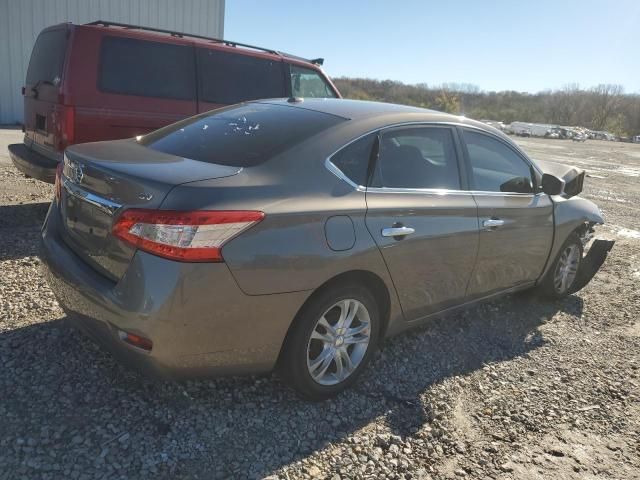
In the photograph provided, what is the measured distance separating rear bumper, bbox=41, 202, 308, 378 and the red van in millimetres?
3066

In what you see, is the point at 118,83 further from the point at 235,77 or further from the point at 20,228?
the point at 20,228

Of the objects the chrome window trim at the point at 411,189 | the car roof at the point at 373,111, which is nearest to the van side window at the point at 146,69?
the car roof at the point at 373,111

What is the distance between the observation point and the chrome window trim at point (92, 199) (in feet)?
8.04

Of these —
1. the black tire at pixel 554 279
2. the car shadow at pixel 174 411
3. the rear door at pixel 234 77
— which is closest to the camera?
the car shadow at pixel 174 411

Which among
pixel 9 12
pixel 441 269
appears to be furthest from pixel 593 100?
pixel 441 269

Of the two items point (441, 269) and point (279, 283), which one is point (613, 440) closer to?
point (441, 269)

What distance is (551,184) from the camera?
421cm

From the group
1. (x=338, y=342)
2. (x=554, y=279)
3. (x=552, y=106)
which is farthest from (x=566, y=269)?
(x=552, y=106)

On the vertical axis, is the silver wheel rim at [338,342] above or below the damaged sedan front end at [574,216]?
below

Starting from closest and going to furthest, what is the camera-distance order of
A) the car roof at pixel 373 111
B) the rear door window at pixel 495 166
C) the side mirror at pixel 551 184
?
the car roof at pixel 373 111 < the rear door window at pixel 495 166 < the side mirror at pixel 551 184

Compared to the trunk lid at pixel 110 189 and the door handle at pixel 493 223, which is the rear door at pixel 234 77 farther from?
the door handle at pixel 493 223

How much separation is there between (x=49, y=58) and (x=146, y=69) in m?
1.02

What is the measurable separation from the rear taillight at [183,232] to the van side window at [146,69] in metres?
3.64

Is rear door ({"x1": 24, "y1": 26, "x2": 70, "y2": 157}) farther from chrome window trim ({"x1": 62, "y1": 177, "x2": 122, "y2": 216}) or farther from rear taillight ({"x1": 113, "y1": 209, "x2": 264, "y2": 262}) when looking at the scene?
rear taillight ({"x1": 113, "y1": 209, "x2": 264, "y2": 262})
